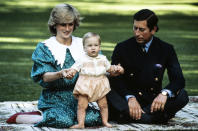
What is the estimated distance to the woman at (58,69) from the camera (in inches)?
222

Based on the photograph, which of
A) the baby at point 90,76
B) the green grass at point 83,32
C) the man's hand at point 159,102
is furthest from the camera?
the green grass at point 83,32

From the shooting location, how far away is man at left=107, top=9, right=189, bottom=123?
5723mm

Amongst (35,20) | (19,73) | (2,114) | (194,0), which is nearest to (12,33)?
(35,20)

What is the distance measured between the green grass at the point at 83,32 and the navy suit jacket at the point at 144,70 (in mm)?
1995

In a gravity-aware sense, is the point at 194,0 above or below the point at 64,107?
above

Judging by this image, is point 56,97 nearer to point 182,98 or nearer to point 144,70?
point 144,70

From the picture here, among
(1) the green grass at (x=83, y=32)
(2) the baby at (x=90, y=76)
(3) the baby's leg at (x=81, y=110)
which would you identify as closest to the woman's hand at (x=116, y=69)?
(2) the baby at (x=90, y=76)

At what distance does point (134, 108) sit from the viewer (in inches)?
224

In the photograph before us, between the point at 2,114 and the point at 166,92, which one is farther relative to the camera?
the point at 2,114

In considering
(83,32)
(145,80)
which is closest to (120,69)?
(145,80)

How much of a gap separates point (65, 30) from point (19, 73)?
4080 mm

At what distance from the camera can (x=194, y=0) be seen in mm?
35656

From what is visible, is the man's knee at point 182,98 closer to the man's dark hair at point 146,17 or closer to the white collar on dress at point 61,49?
the man's dark hair at point 146,17

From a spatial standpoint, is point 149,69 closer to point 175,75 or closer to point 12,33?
point 175,75
